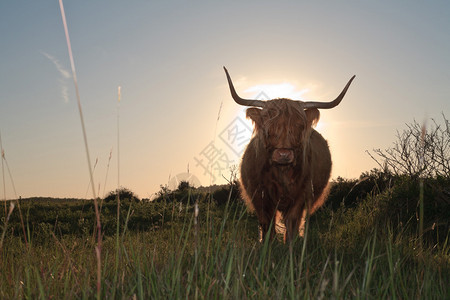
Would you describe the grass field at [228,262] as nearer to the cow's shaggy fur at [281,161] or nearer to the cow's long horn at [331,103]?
the cow's shaggy fur at [281,161]

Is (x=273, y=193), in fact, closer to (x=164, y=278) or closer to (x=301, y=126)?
(x=301, y=126)

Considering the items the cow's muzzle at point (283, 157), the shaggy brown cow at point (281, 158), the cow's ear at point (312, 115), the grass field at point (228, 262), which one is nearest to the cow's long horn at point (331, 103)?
the shaggy brown cow at point (281, 158)

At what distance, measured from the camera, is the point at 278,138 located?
17.9 ft

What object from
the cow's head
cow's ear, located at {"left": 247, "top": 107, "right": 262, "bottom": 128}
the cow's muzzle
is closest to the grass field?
the cow's muzzle

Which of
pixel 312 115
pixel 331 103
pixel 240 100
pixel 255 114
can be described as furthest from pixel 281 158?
pixel 331 103

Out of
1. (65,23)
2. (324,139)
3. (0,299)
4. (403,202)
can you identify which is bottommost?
(0,299)

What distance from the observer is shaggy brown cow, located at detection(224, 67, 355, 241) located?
5477mm

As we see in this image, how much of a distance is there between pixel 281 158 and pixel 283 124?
1.83ft

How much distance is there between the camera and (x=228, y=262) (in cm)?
252

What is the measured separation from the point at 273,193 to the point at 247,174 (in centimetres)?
50

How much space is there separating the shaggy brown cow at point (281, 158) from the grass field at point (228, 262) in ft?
2.32

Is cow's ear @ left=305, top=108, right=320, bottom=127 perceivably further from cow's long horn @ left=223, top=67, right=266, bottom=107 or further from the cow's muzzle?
the cow's muzzle

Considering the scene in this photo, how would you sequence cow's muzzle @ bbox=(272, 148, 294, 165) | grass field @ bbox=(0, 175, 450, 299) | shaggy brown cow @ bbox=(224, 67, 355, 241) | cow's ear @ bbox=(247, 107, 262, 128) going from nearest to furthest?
grass field @ bbox=(0, 175, 450, 299) < cow's muzzle @ bbox=(272, 148, 294, 165) < shaggy brown cow @ bbox=(224, 67, 355, 241) < cow's ear @ bbox=(247, 107, 262, 128)

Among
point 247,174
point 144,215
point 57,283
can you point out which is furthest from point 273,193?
point 144,215
